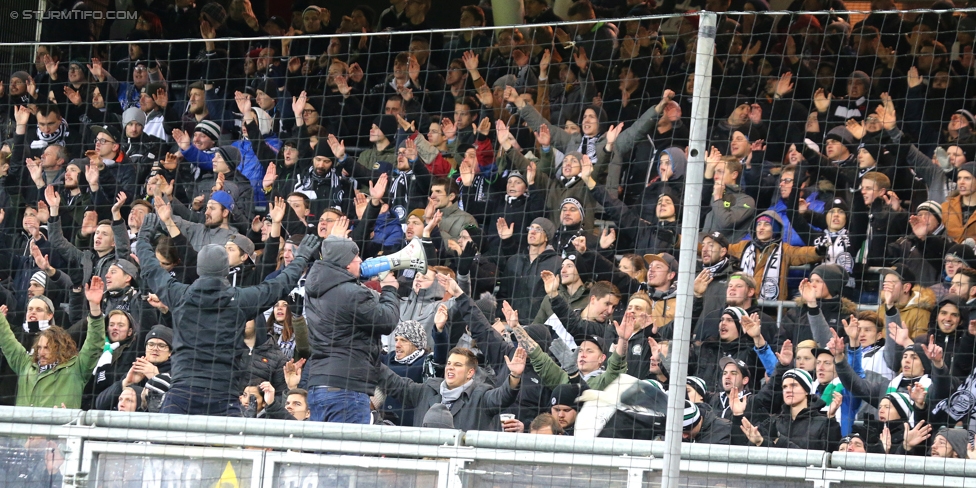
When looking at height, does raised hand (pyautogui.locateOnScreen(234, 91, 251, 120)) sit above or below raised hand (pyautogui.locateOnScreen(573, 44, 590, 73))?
below

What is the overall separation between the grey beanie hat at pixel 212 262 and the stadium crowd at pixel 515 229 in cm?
2

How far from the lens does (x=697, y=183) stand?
153 inches

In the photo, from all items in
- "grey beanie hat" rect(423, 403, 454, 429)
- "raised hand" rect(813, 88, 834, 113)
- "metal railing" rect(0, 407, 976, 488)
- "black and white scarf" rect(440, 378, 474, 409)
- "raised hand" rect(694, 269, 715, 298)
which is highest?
"raised hand" rect(813, 88, 834, 113)

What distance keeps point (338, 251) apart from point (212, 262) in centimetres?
69

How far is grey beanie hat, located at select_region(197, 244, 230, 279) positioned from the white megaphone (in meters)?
0.91

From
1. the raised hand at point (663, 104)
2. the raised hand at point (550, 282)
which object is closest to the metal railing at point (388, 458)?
the raised hand at point (550, 282)

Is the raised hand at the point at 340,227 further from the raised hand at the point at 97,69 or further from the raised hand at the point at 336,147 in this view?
the raised hand at the point at 97,69

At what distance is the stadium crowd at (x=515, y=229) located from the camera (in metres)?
6.37

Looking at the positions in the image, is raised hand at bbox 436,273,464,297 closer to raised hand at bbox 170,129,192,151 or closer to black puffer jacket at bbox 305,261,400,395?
black puffer jacket at bbox 305,261,400,395


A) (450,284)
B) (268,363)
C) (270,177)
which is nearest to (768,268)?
(450,284)

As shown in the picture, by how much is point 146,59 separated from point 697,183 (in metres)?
6.92

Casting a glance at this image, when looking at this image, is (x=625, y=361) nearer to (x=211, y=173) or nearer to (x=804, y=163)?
(x=804, y=163)

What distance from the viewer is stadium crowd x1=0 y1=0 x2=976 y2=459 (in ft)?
20.9

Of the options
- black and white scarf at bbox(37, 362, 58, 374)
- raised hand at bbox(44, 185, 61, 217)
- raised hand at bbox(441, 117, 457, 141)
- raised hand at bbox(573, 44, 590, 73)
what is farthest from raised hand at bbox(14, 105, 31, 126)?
raised hand at bbox(573, 44, 590, 73)
